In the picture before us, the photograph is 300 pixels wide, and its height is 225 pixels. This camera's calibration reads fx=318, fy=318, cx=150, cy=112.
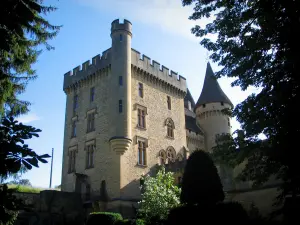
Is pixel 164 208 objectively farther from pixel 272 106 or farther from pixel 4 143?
pixel 4 143

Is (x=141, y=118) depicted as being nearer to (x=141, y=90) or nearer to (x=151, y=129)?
(x=151, y=129)

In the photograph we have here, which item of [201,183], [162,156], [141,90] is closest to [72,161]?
[162,156]

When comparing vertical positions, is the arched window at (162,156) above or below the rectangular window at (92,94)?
below

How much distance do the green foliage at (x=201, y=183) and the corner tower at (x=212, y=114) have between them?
17308 millimetres

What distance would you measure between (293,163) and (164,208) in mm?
10863

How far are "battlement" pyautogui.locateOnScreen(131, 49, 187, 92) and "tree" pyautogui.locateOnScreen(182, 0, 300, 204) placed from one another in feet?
53.5

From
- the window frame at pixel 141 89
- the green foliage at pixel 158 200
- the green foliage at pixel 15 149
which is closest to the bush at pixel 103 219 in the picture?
the green foliage at pixel 158 200

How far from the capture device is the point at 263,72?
9.17m

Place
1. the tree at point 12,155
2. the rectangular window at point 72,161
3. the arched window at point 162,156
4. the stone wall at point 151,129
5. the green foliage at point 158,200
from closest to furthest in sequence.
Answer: the tree at point 12,155, the green foliage at point 158,200, the stone wall at point 151,129, the rectangular window at point 72,161, the arched window at point 162,156

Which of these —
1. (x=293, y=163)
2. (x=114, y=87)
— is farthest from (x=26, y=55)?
(x=114, y=87)

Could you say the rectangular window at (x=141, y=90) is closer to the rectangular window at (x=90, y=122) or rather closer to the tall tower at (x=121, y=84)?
the tall tower at (x=121, y=84)

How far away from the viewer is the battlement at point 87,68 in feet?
86.0

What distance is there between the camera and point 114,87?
24.4 metres

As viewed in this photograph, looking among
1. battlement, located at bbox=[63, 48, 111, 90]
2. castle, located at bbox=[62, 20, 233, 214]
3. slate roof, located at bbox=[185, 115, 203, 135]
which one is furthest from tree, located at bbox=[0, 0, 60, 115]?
slate roof, located at bbox=[185, 115, 203, 135]
